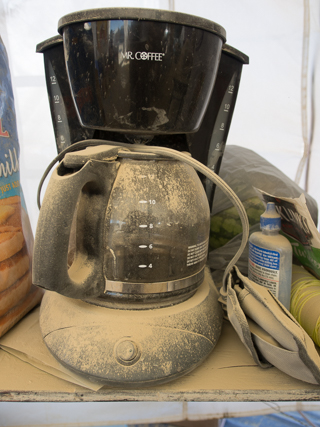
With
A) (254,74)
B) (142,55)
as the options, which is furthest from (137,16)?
(254,74)

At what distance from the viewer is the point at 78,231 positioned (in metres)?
0.47

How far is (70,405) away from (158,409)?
0.65 feet

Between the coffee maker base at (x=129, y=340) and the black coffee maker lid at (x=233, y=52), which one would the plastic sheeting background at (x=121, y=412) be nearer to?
the coffee maker base at (x=129, y=340)

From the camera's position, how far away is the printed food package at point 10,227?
539 millimetres

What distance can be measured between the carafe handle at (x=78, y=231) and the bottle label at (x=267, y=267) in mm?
282

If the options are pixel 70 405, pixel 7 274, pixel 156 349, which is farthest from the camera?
pixel 70 405

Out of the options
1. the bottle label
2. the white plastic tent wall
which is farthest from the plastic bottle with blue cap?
the white plastic tent wall

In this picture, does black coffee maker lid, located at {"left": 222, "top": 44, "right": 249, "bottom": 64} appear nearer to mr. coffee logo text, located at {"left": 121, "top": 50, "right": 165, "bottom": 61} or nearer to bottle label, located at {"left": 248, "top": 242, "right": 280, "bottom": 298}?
mr. coffee logo text, located at {"left": 121, "top": 50, "right": 165, "bottom": 61}

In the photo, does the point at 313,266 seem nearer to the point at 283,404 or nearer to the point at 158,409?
the point at 283,404

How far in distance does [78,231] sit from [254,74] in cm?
85

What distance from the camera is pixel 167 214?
46cm

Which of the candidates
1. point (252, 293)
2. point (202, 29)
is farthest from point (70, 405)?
point (202, 29)

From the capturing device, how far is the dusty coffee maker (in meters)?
0.42

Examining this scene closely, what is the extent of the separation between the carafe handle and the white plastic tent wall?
2.17 ft
